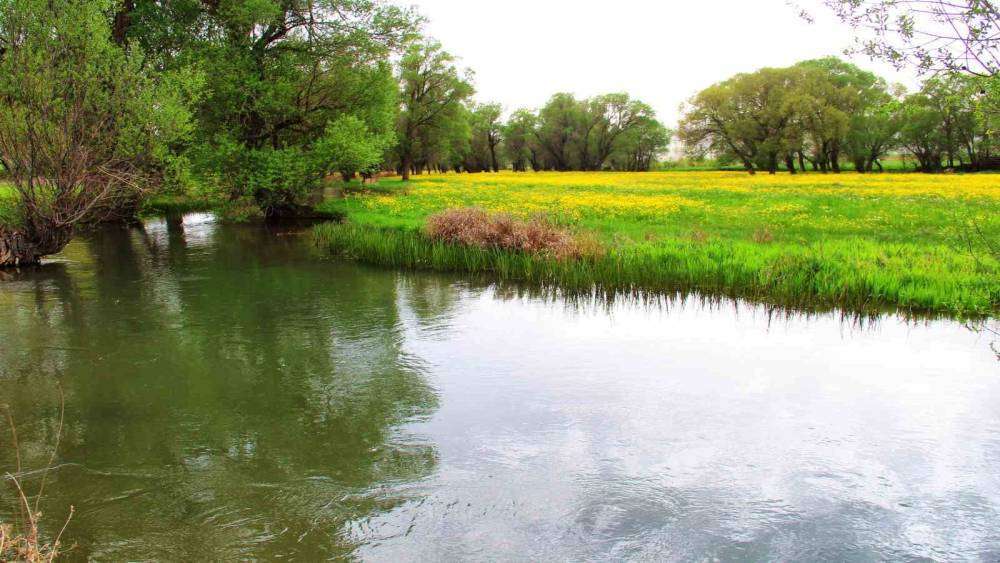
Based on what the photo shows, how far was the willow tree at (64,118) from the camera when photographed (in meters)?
14.6

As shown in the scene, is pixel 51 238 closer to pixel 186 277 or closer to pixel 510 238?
pixel 186 277

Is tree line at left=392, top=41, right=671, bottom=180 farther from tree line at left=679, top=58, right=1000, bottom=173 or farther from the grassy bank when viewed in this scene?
the grassy bank

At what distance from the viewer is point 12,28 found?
14.9 meters

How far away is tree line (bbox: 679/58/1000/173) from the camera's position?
5800 cm

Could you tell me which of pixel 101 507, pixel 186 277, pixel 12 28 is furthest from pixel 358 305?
pixel 12 28

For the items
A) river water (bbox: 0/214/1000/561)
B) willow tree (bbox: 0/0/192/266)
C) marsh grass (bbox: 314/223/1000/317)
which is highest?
willow tree (bbox: 0/0/192/266)

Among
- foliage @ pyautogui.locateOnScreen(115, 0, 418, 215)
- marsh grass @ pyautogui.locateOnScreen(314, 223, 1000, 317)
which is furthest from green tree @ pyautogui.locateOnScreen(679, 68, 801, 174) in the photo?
Result: marsh grass @ pyautogui.locateOnScreen(314, 223, 1000, 317)

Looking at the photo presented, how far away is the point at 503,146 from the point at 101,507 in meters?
106

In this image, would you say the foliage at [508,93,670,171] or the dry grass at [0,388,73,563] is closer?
the dry grass at [0,388,73,563]

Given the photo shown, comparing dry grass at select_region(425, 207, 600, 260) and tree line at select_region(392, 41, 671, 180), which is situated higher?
tree line at select_region(392, 41, 671, 180)

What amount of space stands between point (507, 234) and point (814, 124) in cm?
5180

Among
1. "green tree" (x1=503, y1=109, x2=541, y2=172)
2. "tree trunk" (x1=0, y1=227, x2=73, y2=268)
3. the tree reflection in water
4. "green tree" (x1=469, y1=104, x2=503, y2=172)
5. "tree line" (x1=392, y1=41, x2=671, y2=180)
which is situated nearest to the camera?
the tree reflection in water

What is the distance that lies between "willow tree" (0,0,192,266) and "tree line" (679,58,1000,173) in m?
54.6

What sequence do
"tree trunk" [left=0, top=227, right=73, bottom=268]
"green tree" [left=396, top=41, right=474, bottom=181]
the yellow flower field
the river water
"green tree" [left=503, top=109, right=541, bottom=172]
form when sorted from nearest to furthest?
the river water
"tree trunk" [left=0, top=227, right=73, bottom=268]
the yellow flower field
"green tree" [left=396, top=41, right=474, bottom=181]
"green tree" [left=503, top=109, right=541, bottom=172]
